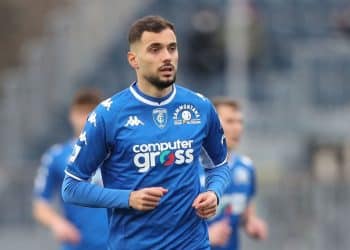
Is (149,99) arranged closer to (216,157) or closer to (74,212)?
(216,157)

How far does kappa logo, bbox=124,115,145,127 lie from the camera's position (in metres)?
7.91

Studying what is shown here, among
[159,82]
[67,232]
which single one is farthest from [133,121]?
[67,232]

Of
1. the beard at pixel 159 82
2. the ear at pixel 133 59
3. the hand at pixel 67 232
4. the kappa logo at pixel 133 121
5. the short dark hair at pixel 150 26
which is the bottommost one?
the hand at pixel 67 232

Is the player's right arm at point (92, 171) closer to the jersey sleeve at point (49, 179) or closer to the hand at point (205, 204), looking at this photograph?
the hand at point (205, 204)

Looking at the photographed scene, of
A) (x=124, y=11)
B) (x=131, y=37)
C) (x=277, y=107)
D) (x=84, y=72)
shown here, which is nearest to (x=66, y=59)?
(x=84, y=72)

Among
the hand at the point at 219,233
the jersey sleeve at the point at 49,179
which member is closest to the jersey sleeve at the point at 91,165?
the hand at the point at 219,233

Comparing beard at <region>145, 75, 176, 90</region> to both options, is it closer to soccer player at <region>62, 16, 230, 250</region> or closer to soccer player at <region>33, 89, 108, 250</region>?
soccer player at <region>62, 16, 230, 250</region>

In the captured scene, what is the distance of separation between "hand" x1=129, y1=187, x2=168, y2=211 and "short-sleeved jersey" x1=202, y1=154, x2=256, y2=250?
3017 mm

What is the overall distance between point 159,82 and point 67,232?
11.5 ft

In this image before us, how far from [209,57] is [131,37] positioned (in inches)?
491

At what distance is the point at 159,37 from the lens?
308 inches

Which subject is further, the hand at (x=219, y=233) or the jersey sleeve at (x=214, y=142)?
the hand at (x=219, y=233)

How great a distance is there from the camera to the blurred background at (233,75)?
725 inches

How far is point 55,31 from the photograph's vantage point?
2192cm
